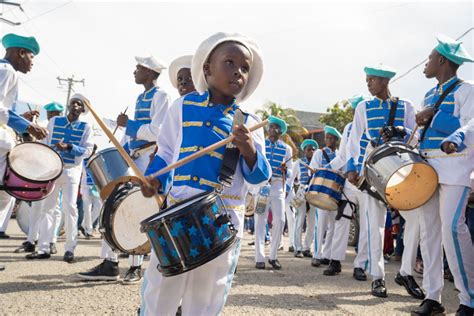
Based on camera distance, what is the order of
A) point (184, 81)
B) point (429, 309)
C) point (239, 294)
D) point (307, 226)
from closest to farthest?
point (429, 309) → point (184, 81) → point (239, 294) → point (307, 226)

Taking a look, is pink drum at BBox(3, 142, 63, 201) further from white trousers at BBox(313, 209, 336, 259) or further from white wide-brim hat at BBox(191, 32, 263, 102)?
white trousers at BBox(313, 209, 336, 259)

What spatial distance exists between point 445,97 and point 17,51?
16.9 feet

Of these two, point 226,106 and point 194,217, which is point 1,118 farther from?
point 194,217

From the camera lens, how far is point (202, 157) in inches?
95.6

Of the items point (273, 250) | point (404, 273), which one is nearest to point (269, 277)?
point (273, 250)

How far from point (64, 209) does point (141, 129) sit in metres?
2.64

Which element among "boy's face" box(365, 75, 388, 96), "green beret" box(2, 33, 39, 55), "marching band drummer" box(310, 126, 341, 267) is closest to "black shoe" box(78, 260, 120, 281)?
"green beret" box(2, 33, 39, 55)

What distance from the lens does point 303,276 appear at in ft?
20.8

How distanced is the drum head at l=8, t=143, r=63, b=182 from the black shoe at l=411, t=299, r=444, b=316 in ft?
14.1

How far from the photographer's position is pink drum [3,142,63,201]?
4.88 meters

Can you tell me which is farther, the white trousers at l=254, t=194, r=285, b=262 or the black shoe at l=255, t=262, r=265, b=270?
the white trousers at l=254, t=194, r=285, b=262

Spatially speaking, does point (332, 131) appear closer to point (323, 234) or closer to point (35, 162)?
point (323, 234)

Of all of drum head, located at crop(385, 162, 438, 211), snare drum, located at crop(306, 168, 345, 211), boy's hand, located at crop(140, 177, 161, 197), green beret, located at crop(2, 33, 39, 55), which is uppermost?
green beret, located at crop(2, 33, 39, 55)

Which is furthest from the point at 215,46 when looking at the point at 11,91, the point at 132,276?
the point at 11,91
